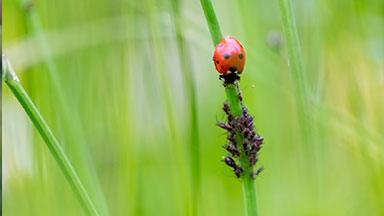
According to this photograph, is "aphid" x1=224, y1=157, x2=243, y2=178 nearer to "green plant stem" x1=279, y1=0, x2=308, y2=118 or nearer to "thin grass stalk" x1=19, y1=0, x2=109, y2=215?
"green plant stem" x1=279, y1=0, x2=308, y2=118

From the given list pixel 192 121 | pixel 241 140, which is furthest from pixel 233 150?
pixel 192 121

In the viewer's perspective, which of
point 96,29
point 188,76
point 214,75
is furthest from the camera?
point 214,75

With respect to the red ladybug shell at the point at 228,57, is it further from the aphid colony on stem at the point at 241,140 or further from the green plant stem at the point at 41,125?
the green plant stem at the point at 41,125

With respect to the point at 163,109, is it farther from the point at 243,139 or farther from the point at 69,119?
the point at 243,139

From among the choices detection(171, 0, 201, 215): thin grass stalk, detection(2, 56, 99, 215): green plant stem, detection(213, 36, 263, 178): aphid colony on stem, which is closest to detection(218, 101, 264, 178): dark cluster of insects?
detection(213, 36, 263, 178): aphid colony on stem

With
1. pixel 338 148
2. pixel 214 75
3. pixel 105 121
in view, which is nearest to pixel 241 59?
pixel 105 121

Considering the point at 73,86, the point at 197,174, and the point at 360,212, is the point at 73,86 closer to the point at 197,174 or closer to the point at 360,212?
the point at 197,174

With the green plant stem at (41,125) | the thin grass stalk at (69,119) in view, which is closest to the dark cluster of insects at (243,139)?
the green plant stem at (41,125)
